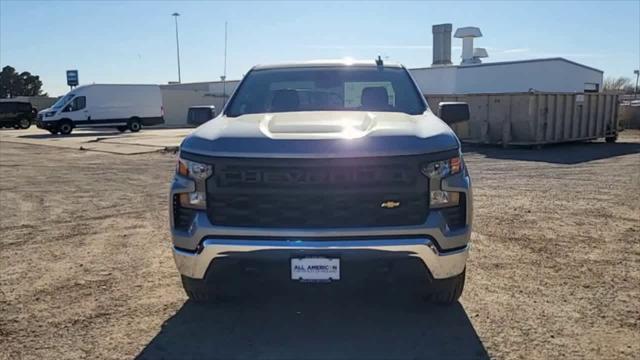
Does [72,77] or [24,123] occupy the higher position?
[72,77]

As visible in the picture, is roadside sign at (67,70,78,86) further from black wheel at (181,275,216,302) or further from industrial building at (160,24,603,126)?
black wheel at (181,275,216,302)

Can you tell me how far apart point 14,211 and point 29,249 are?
9.36 feet

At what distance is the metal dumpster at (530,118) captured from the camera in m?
18.5

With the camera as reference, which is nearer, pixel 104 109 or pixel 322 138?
pixel 322 138

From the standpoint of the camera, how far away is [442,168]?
11.5 feet

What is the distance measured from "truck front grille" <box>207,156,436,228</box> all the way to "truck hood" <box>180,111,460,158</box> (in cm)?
6

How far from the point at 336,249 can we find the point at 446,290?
3.34ft

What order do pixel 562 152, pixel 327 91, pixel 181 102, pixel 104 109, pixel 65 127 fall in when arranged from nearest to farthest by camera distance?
1. pixel 327 91
2. pixel 562 152
3. pixel 65 127
4. pixel 104 109
5. pixel 181 102

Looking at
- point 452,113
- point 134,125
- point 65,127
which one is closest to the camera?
point 452,113

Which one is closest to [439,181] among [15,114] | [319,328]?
[319,328]

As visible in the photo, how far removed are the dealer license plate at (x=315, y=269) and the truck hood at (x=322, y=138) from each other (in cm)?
66

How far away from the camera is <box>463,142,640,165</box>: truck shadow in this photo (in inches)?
622

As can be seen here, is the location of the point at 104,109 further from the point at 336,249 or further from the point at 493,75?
the point at 336,249

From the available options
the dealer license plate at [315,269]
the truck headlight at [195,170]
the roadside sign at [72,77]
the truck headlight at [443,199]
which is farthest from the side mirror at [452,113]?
the roadside sign at [72,77]
